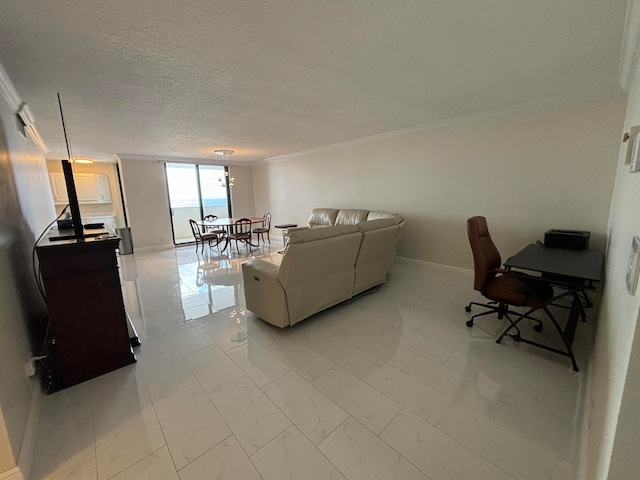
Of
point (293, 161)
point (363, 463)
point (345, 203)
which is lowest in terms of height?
point (363, 463)

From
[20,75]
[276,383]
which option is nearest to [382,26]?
[276,383]

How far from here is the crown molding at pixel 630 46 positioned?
1576mm

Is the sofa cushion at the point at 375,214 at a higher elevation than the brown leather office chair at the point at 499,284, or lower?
higher

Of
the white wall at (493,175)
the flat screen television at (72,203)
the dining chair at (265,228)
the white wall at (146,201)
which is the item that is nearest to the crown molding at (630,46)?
the white wall at (493,175)

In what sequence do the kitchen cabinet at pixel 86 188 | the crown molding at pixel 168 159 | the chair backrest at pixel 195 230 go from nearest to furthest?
the crown molding at pixel 168 159, the chair backrest at pixel 195 230, the kitchen cabinet at pixel 86 188

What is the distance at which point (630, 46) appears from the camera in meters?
1.94

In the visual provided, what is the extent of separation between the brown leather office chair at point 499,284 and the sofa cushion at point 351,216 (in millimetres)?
2693

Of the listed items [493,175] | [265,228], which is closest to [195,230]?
[265,228]

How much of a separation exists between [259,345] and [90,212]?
26.9 feet

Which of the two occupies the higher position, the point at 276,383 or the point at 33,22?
the point at 33,22

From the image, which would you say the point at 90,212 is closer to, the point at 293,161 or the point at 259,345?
the point at 293,161

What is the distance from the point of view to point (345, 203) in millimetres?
5867

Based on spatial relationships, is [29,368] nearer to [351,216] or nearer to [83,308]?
[83,308]

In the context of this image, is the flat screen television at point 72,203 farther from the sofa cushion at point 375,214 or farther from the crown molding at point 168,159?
the crown molding at point 168,159
